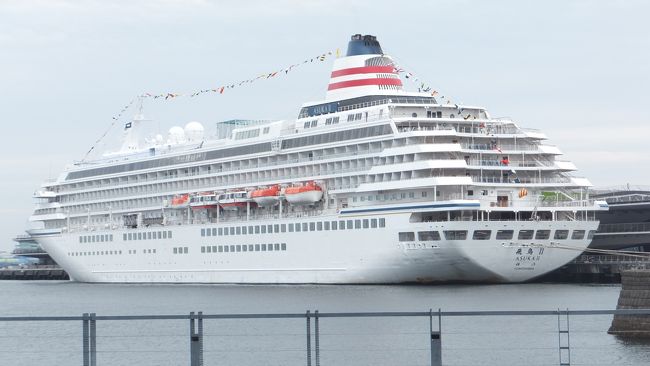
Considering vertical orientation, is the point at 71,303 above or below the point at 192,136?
below

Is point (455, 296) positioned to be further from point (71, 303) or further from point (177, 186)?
point (177, 186)

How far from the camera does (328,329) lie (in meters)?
47.1

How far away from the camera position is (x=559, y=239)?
74.4m

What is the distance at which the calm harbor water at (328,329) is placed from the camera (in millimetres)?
36375

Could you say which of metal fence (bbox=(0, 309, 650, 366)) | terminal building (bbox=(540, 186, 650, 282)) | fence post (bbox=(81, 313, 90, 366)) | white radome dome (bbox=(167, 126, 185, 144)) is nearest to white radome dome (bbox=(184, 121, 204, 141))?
white radome dome (bbox=(167, 126, 185, 144))

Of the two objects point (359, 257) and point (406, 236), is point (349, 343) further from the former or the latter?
point (359, 257)

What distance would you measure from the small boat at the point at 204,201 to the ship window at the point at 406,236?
69.6ft

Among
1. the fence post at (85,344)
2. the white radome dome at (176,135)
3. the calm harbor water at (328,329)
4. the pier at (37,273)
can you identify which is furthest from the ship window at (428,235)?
the pier at (37,273)

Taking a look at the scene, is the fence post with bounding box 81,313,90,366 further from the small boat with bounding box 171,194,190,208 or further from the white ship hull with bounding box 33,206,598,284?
the small boat with bounding box 171,194,190,208

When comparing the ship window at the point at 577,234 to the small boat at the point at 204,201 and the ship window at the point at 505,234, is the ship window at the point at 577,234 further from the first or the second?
the small boat at the point at 204,201

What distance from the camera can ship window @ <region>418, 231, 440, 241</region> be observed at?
7231 centimetres

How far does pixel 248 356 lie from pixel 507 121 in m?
45.8

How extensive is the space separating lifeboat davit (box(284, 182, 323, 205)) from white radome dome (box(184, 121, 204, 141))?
2206 centimetres

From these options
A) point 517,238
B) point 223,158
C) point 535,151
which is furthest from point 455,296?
point 223,158
